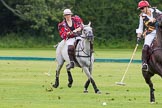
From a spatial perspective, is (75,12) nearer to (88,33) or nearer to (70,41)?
(70,41)

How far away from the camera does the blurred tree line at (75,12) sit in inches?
2291

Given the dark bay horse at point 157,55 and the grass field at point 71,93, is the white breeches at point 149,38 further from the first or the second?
the grass field at point 71,93

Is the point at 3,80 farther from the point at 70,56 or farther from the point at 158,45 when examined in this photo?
the point at 158,45

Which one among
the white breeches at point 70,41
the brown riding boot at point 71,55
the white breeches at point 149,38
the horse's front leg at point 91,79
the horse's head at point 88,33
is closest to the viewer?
the white breeches at point 149,38

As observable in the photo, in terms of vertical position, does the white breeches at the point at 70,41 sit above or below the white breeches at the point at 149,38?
below

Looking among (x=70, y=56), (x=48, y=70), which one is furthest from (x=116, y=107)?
(x=48, y=70)

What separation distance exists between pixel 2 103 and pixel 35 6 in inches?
1717

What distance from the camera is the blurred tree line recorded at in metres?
58.2

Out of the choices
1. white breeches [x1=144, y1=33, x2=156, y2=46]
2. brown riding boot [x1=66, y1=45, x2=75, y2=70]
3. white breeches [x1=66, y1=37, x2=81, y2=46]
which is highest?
white breeches [x1=144, y1=33, x2=156, y2=46]

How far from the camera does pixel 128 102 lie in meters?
15.5

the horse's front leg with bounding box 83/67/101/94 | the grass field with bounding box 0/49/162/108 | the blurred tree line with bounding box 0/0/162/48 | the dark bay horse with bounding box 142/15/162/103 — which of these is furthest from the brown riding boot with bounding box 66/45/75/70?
the blurred tree line with bounding box 0/0/162/48

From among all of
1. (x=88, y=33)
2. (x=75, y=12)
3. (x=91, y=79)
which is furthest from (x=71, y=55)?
(x=75, y=12)

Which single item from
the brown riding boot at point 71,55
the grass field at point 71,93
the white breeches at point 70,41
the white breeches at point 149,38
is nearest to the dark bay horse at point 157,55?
the white breeches at point 149,38

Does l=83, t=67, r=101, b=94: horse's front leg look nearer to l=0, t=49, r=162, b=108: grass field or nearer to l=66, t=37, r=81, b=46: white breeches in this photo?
l=0, t=49, r=162, b=108: grass field
